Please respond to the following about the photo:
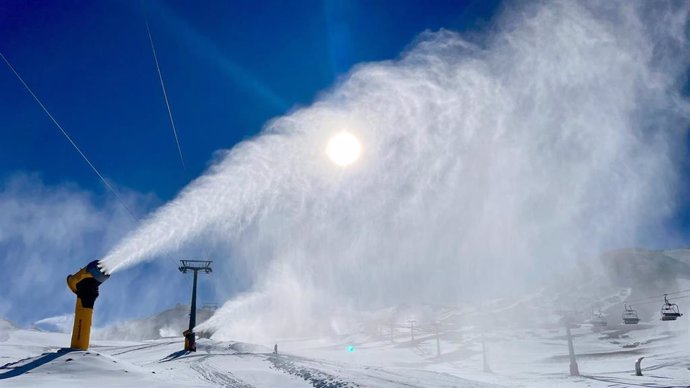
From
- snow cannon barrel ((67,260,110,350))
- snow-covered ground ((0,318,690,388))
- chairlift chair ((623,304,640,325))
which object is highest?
snow cannon barrel ((67,260,110,350))

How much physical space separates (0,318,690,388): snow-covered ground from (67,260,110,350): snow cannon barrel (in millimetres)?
1239

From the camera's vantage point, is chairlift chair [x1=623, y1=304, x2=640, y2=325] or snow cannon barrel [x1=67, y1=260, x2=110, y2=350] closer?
snow cannon barrel [x1=67, y1=260, x2=110, y2=350]

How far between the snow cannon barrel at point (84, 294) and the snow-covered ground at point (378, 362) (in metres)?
1.24

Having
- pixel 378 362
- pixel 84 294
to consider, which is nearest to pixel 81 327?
pixel 84 294

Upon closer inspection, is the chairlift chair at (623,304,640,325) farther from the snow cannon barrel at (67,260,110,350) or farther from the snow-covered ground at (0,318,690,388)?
the snow cannon barrel at (67,260,110,350)

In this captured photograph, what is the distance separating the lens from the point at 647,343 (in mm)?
101250

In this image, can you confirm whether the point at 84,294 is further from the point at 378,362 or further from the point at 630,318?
the point at 378,362

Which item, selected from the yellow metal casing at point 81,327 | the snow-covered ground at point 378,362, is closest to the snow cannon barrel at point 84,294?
the yellow metal casing at point 81,327

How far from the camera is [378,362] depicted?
236 ft

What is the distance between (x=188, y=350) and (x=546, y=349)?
88.7 m

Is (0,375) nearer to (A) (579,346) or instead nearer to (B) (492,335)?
(A) (579,346)

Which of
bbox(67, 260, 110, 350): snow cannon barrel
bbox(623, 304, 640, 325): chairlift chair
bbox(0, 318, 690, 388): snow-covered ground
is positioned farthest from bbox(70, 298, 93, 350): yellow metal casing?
bbox(623, 304, 640, 325): chairlift chair

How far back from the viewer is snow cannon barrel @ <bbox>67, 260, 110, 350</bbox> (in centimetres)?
1605

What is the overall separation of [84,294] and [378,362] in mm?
63223
